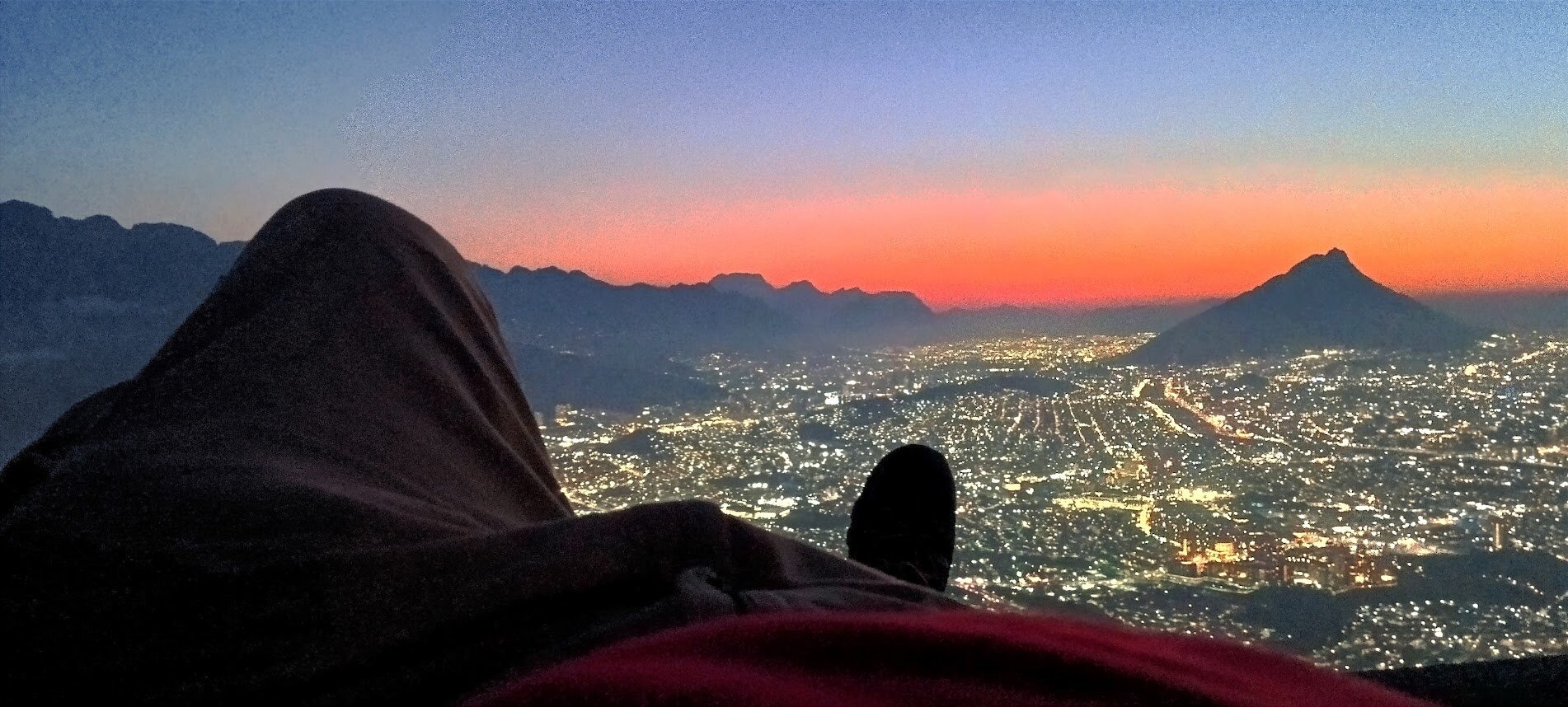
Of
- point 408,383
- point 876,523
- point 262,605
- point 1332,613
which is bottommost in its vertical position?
point 1332,613

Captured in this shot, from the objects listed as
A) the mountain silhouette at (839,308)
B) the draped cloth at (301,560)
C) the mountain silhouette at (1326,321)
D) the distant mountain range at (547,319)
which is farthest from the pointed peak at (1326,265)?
the draped cloth at (301,560)

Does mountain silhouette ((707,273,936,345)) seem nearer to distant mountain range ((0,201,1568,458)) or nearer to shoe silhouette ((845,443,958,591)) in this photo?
distant mountain range ((0,201,1568,458))

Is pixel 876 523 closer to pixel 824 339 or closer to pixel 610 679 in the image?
pixel 610 679

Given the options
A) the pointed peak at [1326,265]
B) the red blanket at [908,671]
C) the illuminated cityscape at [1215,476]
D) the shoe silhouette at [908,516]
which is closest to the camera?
the red blanket at [908,671]

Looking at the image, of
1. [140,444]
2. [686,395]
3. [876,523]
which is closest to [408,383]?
[140,444]

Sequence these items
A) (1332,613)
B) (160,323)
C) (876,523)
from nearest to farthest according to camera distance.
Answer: (876,523) → (1332,613) → (160,323)

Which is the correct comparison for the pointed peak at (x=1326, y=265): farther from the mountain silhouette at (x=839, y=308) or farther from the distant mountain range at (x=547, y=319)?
the mountain silhouette at (x=839, y=308)

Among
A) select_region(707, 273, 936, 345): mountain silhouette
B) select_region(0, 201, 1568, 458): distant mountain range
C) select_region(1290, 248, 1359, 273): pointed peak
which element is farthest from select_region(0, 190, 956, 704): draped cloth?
select_region(707, 273, 936, 345): mountain silhouette

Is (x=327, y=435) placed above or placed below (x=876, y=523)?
above
